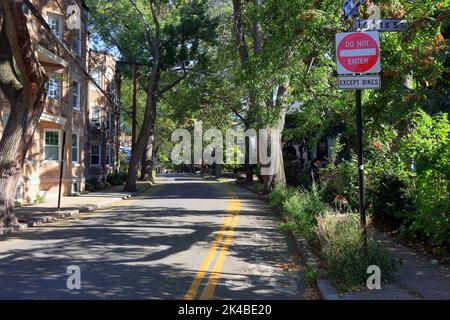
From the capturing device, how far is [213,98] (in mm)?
37812

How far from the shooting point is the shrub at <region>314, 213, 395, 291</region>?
649 centimetres

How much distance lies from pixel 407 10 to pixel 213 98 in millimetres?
27805

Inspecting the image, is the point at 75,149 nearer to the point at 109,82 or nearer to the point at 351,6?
the point at 109,82

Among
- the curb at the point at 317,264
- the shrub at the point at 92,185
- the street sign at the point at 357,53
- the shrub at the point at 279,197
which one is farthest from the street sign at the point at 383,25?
the shrub at the point at 92,185

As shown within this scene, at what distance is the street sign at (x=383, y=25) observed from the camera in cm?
754

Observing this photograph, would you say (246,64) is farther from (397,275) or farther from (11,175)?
(397,275)

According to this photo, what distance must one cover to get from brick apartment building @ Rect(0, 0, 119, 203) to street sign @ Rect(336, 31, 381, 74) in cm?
1526

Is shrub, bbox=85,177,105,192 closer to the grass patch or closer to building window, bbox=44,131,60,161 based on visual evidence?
building window, bbox=44,131,60,161

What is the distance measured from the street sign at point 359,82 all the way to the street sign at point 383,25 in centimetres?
99

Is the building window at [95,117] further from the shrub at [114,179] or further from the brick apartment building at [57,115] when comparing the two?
the brick apartment building at [57,115]

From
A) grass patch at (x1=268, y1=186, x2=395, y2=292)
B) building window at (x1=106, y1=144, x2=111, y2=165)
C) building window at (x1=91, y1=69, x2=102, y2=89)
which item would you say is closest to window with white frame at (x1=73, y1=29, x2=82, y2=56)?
building window at (x1=91, y1=69, x2=102, y2=89)

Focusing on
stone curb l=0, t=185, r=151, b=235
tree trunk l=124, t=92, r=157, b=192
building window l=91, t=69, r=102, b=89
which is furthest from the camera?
building window l=91, t=69, r=102, b=89

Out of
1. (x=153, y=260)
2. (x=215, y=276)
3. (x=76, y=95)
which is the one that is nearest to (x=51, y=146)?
(x=76, y=95)

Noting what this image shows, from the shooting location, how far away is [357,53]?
7.13 m
